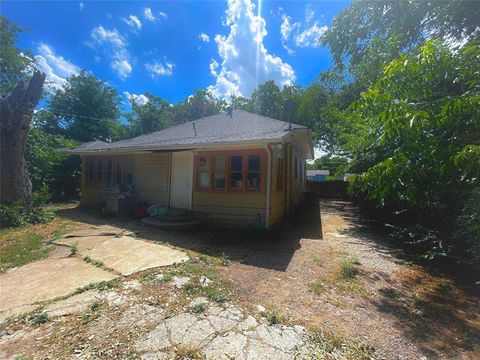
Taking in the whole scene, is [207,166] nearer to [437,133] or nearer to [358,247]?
[358,247]

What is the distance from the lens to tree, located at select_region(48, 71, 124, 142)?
20.8 m

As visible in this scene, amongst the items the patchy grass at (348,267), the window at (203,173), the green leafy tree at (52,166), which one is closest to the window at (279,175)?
the window at (203,173)

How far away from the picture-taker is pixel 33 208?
7.49 m

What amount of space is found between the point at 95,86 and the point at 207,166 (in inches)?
881

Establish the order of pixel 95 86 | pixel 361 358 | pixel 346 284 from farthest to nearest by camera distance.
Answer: pixel 95 86 < pixel 346 284 < pixel 361 358

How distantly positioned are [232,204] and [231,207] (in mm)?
101

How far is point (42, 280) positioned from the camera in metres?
3.45

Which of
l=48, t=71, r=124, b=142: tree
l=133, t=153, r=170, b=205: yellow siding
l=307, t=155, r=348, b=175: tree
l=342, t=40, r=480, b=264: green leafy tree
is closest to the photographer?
l=342, t=40, r=480, b=264: green leafy tree

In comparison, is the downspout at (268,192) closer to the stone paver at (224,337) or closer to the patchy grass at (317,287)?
the patchy grass at (317,287)

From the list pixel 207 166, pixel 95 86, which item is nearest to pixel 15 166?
pixel 207 166

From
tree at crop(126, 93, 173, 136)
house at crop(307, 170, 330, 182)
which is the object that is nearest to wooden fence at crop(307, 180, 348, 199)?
tree at crop(126, 93, 173, 136)

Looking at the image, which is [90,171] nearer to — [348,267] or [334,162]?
[348,267]

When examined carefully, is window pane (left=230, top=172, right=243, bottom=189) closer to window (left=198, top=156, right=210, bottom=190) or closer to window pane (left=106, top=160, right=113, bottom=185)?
window (left=198, top=156, right=210, bottom=190)

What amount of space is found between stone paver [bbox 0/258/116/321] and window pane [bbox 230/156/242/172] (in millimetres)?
4362
